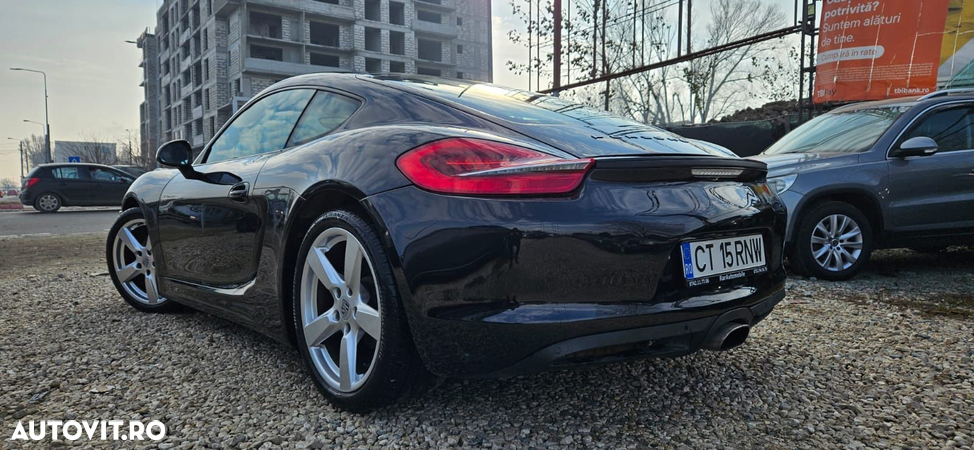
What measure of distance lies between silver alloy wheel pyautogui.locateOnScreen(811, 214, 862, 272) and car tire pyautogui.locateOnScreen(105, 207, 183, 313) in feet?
15.3

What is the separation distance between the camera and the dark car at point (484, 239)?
1.77 m

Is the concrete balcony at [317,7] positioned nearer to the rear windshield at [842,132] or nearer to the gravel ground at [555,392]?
the rear windshield at [842,132]

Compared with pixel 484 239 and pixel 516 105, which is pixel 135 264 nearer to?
pixel 516 105

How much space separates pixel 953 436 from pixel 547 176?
5.16 ft

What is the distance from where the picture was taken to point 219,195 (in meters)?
2.86

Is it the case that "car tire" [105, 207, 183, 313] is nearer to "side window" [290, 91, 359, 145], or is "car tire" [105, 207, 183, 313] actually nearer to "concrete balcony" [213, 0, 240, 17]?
"side window" [290, 91, 359, 145]

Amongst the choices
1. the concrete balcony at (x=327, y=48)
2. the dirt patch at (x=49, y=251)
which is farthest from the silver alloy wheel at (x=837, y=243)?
the concrete balcony at (x=327, y=48)

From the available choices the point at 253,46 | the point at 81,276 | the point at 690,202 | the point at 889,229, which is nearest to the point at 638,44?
the point at 889,229

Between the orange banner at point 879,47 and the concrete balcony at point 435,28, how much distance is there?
4791 centimetres

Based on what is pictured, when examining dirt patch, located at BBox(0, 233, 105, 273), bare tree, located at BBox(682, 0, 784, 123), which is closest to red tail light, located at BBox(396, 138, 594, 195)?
dirt patch, located at BBox(0, 233, 105, 273)

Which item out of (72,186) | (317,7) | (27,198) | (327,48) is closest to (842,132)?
(72,186)

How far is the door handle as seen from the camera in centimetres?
266

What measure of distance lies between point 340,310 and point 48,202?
19535 mm

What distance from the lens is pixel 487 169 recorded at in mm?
1828
